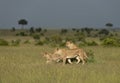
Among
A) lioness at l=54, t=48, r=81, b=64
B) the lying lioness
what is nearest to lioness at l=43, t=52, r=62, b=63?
the lying lioness

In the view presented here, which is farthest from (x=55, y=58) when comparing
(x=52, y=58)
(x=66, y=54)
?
(x=66, y=54)

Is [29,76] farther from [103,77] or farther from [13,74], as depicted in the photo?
[103,77]

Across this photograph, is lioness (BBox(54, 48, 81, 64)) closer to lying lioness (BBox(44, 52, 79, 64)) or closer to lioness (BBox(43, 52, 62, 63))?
lying lioness (BBox(44, 52, 79, 64))

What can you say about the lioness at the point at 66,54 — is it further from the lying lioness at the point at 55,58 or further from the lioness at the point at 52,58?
the lioness at the point at 52,58

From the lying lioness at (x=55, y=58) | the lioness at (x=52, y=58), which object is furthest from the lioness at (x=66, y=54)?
the lioness at (x=52, y=58)

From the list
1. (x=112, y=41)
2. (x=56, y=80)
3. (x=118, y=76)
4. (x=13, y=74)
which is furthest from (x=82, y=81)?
(x=112, y=41)

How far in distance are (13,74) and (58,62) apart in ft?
24.7

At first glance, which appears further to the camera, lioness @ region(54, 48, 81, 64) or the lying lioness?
the lying lioness

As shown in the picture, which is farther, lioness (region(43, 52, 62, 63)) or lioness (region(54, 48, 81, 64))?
lioness (region(43, 52, 62, 63))

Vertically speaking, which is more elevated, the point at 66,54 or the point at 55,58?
the point at 66,54

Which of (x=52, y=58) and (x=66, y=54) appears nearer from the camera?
(x=66, y=54)

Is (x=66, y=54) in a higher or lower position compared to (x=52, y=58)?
higher

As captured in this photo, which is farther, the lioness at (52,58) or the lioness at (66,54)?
the lioness at (52,58)

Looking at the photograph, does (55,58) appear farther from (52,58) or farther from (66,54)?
(66,54)
